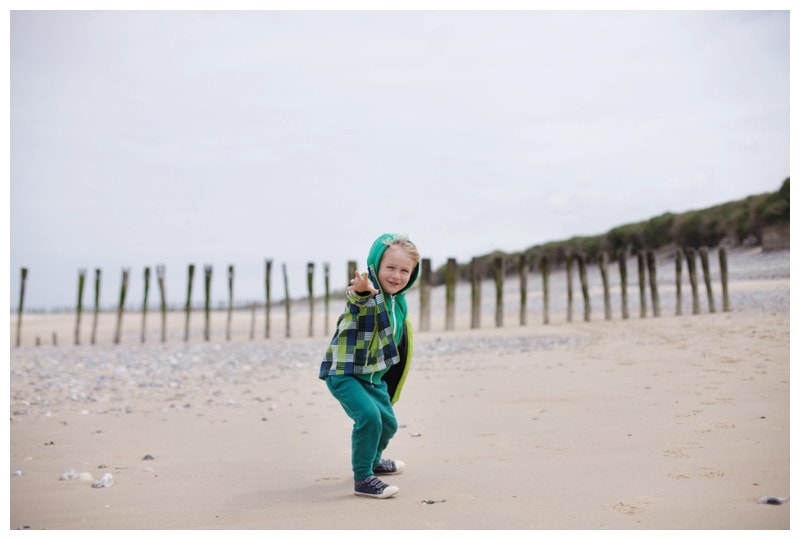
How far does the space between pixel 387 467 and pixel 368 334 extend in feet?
2.65

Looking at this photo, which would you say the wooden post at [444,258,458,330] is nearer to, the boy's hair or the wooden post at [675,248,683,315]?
the wooden post at [675,248,683,315]

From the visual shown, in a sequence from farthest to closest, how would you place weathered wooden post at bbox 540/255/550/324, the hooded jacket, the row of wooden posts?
weathered wooden post at bbox 540/255/550/324 < the row of wooden posts < the hooded jacket

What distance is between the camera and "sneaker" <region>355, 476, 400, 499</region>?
395 centimetres

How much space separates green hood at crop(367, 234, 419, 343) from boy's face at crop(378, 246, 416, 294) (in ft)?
0.09

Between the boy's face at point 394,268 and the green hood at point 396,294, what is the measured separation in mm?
27

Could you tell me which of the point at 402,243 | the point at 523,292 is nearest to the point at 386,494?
the point at 402,243

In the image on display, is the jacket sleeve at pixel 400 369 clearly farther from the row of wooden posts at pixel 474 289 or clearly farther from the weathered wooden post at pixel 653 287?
the weathered wooden post at pixel 653 287

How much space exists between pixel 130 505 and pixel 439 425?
260cm

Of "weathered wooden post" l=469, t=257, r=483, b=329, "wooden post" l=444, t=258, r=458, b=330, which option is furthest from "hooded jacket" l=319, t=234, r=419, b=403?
"weathered wooden post" l=469, t=257, r=483, b=329

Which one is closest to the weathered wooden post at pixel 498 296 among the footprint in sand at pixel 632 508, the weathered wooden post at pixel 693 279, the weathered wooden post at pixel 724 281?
the weathered wooden post at pixel 693 279

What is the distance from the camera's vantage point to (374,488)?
13.0 feet

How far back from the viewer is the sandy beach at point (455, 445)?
364 centimetres

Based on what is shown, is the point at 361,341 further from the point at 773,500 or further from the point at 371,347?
the point at 773,500

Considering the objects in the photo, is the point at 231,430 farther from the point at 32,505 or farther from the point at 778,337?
the point at 778,337
